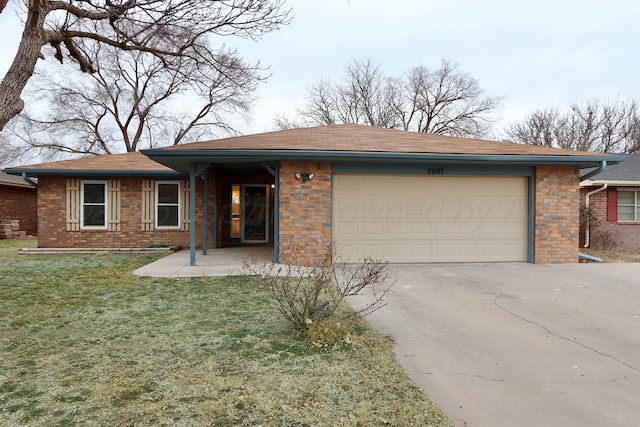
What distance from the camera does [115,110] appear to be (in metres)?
26.3

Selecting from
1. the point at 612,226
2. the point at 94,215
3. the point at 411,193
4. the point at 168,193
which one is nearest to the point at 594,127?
the point at 612,226

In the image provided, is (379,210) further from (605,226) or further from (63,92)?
(63,92)

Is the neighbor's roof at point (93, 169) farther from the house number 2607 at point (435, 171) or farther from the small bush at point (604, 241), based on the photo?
the small bush at point (604, 241)

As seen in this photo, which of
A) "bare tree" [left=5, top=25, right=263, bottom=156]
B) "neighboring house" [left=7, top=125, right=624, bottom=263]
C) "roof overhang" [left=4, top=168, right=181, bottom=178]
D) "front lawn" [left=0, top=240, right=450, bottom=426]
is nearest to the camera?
"front lawn" [left=0, top=240, right=450, bottom=426]

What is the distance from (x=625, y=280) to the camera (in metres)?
6.90

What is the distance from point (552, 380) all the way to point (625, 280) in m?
5.38

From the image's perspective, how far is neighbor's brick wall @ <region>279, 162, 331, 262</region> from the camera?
816 centimetres

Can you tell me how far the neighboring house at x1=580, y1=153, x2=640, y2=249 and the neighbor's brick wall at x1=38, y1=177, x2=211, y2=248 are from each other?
1257 centimetres

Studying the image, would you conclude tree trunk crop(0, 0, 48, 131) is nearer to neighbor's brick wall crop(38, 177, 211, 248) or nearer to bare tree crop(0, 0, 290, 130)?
bare tree crop(0, 0, 290, 130)

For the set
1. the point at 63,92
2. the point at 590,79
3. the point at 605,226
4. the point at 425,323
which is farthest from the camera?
the point at 590,79

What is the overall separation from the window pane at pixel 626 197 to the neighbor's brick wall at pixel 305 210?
10.9 metres

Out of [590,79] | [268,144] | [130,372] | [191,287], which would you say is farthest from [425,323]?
[590,79]

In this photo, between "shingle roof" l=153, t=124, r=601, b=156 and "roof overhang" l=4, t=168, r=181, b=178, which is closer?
"shingle roof" l=153, t=124, r=601, b=156

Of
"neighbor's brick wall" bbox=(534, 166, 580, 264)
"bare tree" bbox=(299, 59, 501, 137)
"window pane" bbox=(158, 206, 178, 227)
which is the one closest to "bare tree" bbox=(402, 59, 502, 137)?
"bare tree" bbox=(299, 59, 501, 137)
